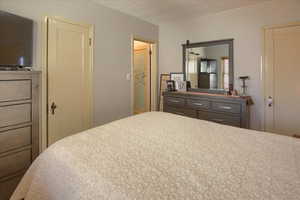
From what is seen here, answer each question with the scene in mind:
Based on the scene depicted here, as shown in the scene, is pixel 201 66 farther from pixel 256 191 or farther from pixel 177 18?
pixel 256 191

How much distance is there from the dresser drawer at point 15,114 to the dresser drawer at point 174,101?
2431 millimetres

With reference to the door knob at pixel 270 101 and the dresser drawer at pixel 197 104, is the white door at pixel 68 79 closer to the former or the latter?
the dresser drawer at pixel 197 104

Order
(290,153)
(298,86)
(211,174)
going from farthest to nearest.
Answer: (298,86), (290,153), (211,174)

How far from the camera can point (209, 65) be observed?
3.54 m

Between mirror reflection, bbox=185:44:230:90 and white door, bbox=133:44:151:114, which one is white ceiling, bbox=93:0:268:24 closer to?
mirror reflection, bbox=185:44:230:90

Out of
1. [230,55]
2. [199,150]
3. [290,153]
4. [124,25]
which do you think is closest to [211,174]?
[199,150]

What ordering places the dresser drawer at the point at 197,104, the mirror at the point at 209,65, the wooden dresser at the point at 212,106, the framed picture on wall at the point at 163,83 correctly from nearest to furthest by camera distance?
the wooden dresser at the point at 212,106 → the dresser drawer at the point at 197,104 → the mirror at the point at 209,65 → the framed picture on wall at the point at 163,83

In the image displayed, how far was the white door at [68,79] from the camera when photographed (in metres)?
2.51

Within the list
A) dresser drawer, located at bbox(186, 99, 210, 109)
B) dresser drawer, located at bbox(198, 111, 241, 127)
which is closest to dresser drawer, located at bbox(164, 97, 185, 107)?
dresser drawer, located at bbox(186, 99, 210, 109)

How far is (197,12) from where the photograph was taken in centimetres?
341

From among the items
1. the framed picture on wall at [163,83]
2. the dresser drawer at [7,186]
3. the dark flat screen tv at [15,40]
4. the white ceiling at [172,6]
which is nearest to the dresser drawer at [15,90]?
the dark flat screen tv at [15,40]

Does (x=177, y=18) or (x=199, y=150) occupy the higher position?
(x=177, y=18)

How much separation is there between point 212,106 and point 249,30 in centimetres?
141

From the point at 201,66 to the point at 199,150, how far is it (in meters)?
2.76
